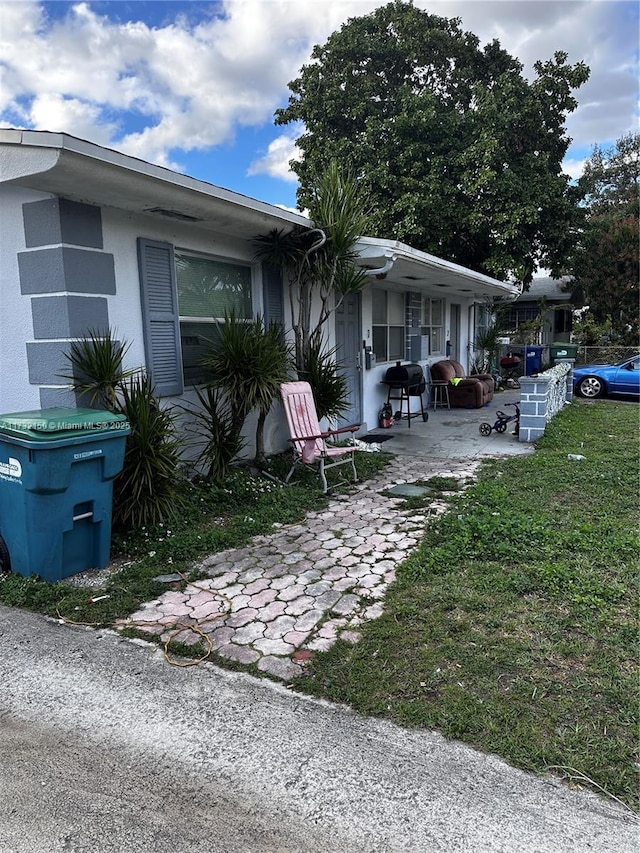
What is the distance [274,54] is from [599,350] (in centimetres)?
1706

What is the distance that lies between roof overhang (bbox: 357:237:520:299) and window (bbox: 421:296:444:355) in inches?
10.3

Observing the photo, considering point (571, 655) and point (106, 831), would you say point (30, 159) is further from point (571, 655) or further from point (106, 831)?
point (571, 655)

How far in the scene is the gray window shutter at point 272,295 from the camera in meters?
6.57

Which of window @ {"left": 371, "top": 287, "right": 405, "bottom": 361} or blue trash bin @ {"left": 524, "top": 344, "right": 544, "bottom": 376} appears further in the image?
blue trash bin @ {"left": 524, "top": 344, "right": 544, "bottom": 376}

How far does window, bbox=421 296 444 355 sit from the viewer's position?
39.9ft

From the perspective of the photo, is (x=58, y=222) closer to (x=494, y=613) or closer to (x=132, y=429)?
(x=132, y=429)

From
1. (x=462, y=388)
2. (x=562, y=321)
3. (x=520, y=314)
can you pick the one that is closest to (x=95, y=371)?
(x=462, y=388)

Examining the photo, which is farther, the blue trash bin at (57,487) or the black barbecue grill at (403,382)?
the black barbecue grill at (403,382)

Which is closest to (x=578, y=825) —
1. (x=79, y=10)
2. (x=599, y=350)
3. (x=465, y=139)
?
(x=79, y=10)

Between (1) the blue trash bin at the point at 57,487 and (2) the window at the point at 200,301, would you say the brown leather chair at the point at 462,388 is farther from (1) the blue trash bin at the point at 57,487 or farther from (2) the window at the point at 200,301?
(1) the blue trash bin at the point at 57,487

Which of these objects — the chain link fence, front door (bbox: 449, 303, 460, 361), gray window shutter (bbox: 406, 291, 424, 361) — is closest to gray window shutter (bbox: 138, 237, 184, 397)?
gray window shutter (bbox: 406, 291, 424, 361)

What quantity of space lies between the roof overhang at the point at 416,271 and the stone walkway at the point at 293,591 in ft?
11.1

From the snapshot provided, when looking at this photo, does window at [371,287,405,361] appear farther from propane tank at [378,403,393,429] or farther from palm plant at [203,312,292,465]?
palm plant at [203,312,292,465]

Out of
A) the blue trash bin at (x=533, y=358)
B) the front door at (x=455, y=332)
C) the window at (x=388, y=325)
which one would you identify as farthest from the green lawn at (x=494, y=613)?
the blue trash bin at (x=533, y=358)
